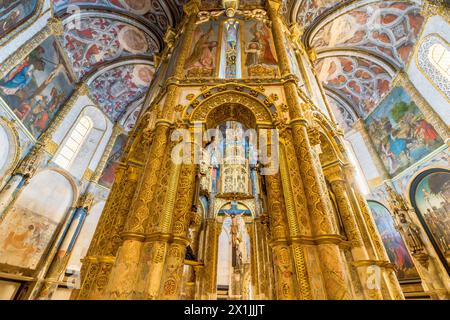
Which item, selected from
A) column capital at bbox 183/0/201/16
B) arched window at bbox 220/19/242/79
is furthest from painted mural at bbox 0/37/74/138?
arched window at bbox 220/19/242/79

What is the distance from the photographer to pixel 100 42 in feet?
38.1

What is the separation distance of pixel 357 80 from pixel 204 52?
429 inches

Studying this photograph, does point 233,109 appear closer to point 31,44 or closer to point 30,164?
point 30,164

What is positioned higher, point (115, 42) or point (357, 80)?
point (115, 42)

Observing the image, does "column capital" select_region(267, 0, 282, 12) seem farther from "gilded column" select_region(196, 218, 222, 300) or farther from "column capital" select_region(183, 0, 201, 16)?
"gilded column" select_region(196, 218, 222, 300)

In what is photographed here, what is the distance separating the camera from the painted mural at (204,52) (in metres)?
6.37

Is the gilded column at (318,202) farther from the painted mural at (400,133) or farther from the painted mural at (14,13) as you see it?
the painted mural at (14,13)

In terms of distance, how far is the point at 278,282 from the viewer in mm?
3141

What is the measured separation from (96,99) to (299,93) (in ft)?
40.7

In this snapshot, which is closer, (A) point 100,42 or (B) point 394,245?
(B) point 394,245

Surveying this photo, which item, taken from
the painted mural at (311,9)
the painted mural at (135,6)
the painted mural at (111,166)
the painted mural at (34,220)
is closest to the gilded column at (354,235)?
the painted mural at (311,9)

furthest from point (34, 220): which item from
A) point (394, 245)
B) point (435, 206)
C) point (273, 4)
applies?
point (435, 206)

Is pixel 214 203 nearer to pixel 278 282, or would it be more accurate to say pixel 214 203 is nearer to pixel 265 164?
pixel 265 164

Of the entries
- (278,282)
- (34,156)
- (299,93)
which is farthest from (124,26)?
(278,282)
